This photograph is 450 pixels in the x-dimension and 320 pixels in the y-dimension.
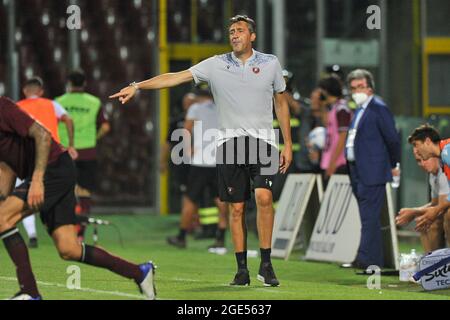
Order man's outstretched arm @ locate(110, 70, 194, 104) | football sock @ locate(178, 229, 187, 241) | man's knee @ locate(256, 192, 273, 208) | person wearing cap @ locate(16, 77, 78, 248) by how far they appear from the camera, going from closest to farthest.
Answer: man's outstretched arm @ locate(110, 70, 194, 104) → man's knee @ locate(256, 192, 273, 208) → person wearing cap @ locate(16, 77, 78, 248) → football sock @ locate(178, 229, 187, 241)

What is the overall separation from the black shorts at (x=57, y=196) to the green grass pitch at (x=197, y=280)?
0.73m

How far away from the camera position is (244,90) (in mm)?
11109

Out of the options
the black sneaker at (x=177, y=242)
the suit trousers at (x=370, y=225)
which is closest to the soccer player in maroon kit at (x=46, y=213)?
the suit trousers at (x=370, y=225)

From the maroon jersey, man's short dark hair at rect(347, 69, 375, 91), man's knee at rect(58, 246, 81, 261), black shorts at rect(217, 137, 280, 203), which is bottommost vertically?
man's knee at rect(58, 246, 81, 261)

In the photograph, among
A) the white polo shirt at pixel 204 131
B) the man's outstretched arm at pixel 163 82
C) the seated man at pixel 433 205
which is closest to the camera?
the man's outstretched arm at pixel 163 82

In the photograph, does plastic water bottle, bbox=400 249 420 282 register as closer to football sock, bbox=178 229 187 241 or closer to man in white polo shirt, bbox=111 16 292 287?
man in white polo shirt, bbox=111 16 292 287

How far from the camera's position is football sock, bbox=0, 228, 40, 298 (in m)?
9.33

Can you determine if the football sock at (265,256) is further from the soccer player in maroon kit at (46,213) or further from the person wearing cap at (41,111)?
the person wearing cap at (41,111)

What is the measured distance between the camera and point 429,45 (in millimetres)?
22828

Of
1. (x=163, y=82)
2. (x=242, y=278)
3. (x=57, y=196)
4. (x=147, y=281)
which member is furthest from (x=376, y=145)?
(x=57, y=196)

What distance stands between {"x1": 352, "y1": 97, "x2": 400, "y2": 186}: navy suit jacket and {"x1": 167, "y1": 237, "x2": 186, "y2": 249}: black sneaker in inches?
150

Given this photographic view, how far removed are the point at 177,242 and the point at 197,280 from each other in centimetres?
537

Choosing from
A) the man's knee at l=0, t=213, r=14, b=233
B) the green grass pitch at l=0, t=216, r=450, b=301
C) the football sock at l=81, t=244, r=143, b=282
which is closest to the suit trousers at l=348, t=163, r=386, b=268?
the green grass pitch at l=0, t=216, r=450, b=301

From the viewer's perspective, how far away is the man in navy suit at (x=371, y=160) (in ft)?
45.2
